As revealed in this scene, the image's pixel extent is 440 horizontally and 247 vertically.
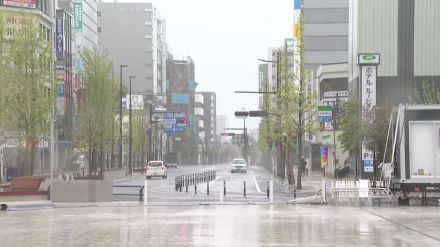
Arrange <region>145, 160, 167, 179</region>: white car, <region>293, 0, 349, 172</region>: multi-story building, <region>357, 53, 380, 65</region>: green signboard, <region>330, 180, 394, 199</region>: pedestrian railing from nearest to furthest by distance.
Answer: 1. <region>330, 180, 394, 199</region>: pedestrian railing
2. <region>357, 53, 380, 65</region>: green signboard
3. <region>145, 160, 167, 179</region>: white car
4. <region>293, 0, 349, 172</region>: multi-story building

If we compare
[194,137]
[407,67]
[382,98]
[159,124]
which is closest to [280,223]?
[382,98]

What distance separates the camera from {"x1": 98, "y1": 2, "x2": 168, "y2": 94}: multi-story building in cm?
17825

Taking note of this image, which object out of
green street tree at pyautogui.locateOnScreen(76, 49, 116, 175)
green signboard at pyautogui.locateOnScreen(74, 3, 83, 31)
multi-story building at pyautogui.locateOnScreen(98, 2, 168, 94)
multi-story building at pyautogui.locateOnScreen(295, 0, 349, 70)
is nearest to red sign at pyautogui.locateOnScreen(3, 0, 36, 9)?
green street tree at pyautogui.locateOnScreen(76, 49, 116, 175)

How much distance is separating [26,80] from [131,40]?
469 feet

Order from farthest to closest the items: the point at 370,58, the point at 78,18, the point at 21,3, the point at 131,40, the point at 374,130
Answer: the point at 131,40
the point at 78,18
the point at 21,3
the point at 370,58
the point at 374,130

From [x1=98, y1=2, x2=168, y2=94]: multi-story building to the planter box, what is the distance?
14445 cm

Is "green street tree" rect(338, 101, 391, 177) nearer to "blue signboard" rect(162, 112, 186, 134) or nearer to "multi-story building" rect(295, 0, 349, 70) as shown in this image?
"multi-story building" rect(295, 0, 349, 70)

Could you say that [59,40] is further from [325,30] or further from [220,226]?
[220,226]

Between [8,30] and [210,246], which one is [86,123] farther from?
[210,246]

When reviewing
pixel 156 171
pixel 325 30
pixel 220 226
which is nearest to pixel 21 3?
pixel 156 171

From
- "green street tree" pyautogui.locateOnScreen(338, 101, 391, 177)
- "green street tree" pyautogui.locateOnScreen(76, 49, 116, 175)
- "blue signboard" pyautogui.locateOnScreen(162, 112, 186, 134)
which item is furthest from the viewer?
"blue signboard" pyautogui.locateOnScreen(162, 112, 186, 134)

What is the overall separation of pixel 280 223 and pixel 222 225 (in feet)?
6.03

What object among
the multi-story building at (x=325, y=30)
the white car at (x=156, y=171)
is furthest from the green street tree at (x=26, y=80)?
the multi-story building at (x=325, y=30)

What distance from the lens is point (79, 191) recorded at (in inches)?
1316
